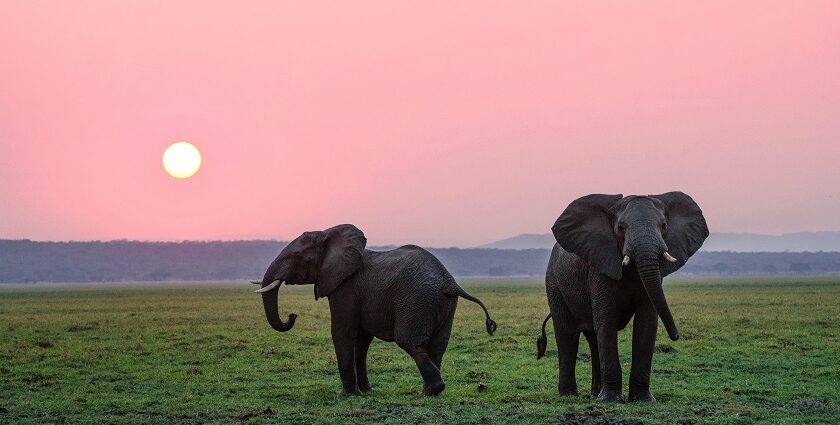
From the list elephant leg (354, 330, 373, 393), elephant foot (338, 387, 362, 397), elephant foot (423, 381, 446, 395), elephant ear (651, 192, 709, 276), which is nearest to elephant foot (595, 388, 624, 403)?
elephant ear (651, 192, 709, 276)

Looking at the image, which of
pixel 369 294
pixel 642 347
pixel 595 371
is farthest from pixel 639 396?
pixel 369 294

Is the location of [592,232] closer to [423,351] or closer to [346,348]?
[423,351]

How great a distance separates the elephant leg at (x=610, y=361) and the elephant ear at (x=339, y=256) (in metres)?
4.59

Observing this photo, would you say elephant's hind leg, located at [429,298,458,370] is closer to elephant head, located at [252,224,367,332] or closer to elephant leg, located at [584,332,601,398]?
elephant head, located at [252,224,367,332]

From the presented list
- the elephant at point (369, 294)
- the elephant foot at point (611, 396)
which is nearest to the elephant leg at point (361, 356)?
the elephant at point (369, 294)

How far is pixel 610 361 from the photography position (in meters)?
15.4

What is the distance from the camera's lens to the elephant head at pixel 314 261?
1823cm

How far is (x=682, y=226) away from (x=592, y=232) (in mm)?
1290

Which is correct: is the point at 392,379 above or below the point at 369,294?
below

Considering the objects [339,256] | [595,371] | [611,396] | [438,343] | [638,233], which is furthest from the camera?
[339,256]

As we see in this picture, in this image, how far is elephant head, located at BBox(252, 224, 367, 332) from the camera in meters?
18.2

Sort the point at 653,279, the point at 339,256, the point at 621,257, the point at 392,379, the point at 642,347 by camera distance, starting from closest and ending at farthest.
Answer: the point at 653,279, the point at 621,257, the point at 642,347, the point at 339,256, the point at 392,379

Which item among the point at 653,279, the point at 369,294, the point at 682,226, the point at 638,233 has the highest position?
the point at 682,226

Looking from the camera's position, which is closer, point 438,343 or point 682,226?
point 682,226
